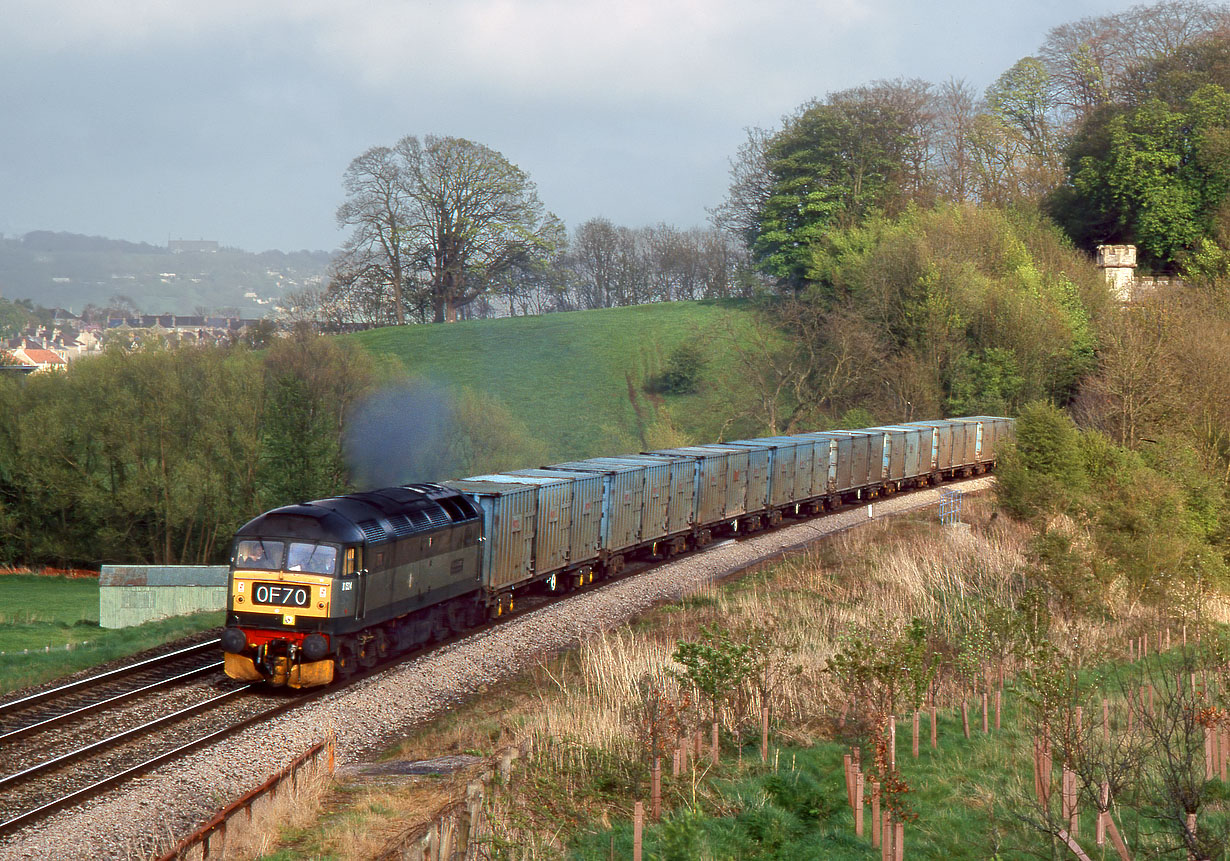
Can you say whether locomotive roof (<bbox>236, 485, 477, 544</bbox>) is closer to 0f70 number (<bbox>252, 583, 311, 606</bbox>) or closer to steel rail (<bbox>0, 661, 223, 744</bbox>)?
0f70 number (<bbox>252, 583, 311, 606</bbox>)

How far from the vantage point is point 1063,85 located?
8631 centimetres

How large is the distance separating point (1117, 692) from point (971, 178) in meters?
71.8

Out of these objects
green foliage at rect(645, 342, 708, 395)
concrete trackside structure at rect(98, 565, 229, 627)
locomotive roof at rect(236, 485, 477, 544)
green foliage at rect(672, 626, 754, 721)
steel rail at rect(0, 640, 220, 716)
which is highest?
green foliage at rect(645, 342, 708, 395)

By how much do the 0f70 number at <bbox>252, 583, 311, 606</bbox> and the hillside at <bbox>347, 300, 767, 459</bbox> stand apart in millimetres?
40124

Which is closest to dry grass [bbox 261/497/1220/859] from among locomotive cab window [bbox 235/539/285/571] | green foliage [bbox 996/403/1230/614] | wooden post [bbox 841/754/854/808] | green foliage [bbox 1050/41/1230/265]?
green foliage [bbox 996/403/1230/614]

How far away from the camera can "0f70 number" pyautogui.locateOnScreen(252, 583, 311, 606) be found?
55.4ft

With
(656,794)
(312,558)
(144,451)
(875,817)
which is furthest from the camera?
(144,451)

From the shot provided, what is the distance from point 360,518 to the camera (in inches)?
696

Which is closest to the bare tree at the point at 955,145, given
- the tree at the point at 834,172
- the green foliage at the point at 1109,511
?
the tree at the point at 834,172

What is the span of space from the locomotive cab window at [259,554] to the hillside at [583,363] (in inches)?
1570

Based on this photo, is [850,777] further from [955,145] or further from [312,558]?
[955,145]

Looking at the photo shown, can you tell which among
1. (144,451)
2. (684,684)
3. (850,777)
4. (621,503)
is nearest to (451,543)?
(684,684)

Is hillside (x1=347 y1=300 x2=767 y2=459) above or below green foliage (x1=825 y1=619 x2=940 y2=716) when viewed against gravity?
above

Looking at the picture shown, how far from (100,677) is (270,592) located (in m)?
3.54
